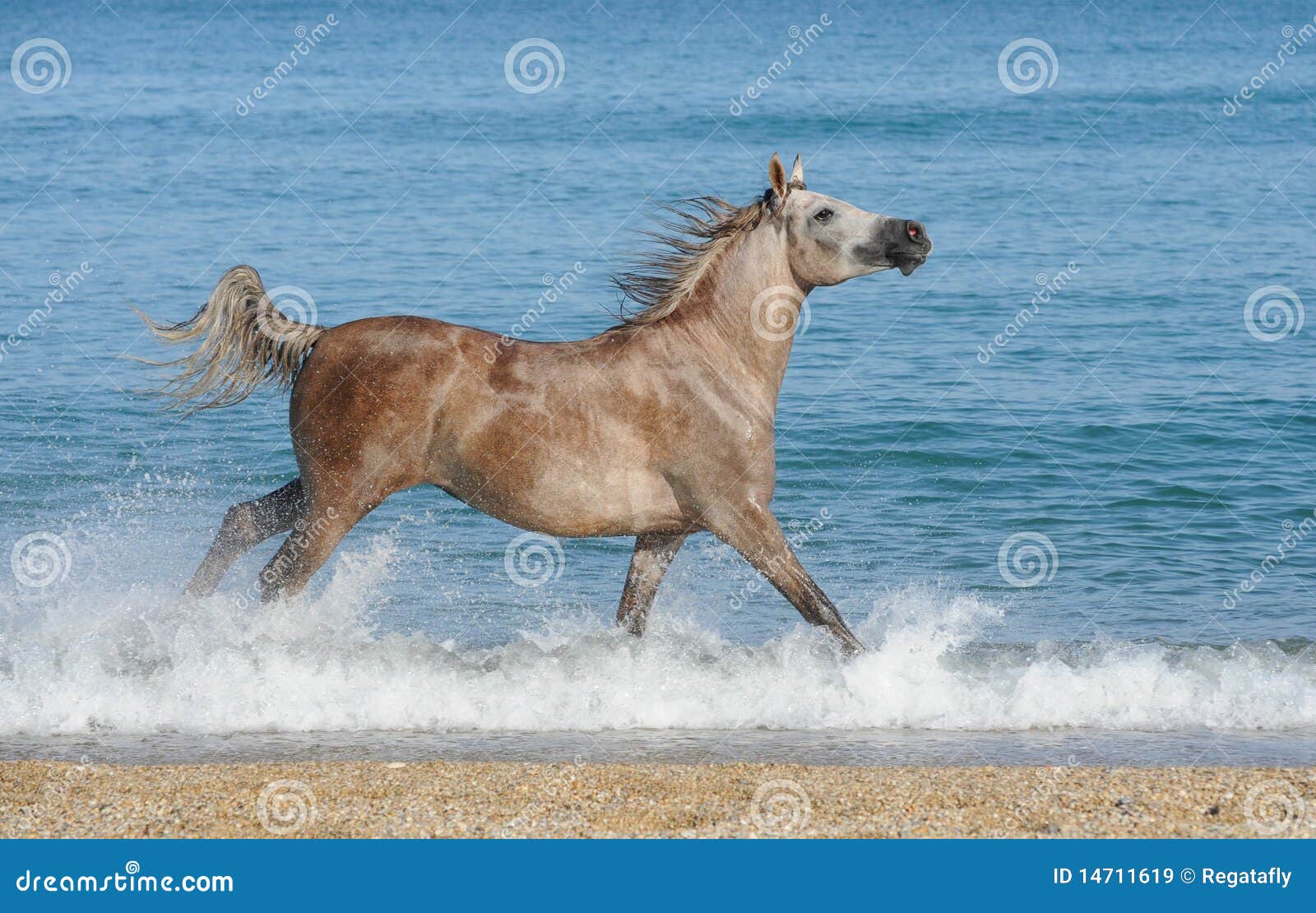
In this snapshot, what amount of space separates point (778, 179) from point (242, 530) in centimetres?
301

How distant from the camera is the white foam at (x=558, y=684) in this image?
680cm

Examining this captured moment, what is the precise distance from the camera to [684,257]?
23.7ft

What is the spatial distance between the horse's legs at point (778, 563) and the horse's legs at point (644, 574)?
468mm

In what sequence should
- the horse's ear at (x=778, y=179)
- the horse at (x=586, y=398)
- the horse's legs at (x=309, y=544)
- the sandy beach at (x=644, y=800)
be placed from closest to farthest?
the sandy beach at (x=644, y=800) → the horse's ear at (x=778, y=179) → the horse at (x=586, y=398) → the horse's legs at (x=309, y=544)

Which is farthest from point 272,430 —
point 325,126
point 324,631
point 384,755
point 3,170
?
point 325,126

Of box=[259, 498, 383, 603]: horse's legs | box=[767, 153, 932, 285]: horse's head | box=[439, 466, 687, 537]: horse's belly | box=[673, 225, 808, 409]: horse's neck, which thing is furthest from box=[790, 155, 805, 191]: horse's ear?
box=[259, 498, 383, 603]: horse's legs

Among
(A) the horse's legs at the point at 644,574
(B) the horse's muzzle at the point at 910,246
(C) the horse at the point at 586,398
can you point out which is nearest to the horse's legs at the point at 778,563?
(C) the horse at the point at 586,398

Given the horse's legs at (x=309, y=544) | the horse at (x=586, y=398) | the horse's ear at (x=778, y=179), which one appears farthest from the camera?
the horse's legs at (x=309, y=544)

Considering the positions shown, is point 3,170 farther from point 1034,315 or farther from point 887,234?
point 887,234

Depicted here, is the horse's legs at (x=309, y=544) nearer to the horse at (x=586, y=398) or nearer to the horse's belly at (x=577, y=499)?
the horse at (x=586, y=398)

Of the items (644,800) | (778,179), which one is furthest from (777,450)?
(644,800)

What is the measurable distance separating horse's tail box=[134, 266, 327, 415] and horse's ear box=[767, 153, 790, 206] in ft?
7.30

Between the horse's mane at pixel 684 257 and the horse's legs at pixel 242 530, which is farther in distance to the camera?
the horse's legs at pixel 242 530

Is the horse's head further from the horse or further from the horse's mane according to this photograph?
the horse's mane
